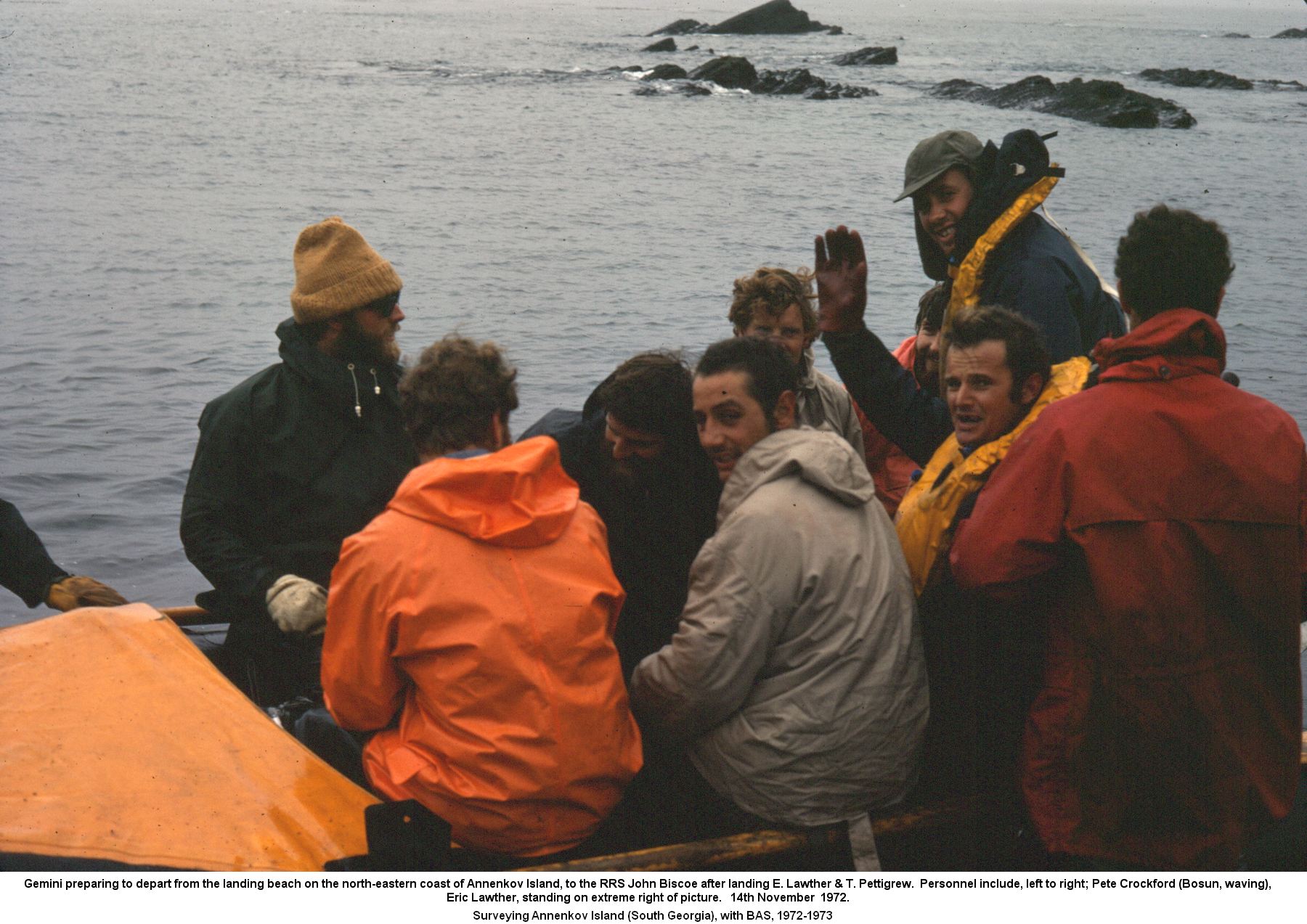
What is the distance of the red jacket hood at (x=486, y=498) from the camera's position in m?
2.72

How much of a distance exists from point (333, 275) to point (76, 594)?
160 cm

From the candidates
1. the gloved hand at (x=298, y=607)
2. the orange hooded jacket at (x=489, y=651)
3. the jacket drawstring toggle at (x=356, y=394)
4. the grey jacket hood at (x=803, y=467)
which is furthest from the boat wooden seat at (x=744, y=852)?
the jacket drawstring toggle at (x=356, y=394)

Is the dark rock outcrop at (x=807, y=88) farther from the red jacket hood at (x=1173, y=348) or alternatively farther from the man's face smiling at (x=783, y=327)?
the red jacket hood at (x=1173, y=348)

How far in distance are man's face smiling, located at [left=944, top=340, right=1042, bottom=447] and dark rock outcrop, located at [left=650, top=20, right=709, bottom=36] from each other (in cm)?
7558

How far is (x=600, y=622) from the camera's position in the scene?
9.57 ft

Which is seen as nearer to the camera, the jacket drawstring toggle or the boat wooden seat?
the boat wooden seat

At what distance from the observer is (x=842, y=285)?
413 centimetres

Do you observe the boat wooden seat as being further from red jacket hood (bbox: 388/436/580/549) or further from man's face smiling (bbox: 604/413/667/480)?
man's face smiling (bbox: 604/413/667/480)

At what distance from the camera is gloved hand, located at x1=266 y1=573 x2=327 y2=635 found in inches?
154

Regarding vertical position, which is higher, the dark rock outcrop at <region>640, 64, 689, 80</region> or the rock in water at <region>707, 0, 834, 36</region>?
the rock in water at <region>707, 0, 834, 36</region>

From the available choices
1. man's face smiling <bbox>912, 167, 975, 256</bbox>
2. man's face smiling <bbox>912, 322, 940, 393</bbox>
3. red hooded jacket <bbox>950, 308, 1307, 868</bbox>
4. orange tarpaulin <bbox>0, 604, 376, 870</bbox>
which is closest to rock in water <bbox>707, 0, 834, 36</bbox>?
man's face smiling <bbox>912, 322, 940, 393</bbox>

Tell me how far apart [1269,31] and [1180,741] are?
146m

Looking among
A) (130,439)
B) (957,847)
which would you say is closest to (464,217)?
(130,439)
